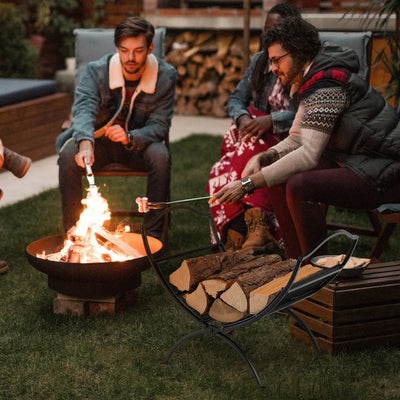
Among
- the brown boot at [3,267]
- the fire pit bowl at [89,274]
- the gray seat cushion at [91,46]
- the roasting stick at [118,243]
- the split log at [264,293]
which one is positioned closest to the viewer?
the split log at [264,293]

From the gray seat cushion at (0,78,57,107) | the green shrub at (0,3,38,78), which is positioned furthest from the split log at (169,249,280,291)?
the green shrub at (0,3,38,78)

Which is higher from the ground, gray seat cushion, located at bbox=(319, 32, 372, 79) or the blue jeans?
gray seat cushion, located at bbox=(319, 32, 372, 79)

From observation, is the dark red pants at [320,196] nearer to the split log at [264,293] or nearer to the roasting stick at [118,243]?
the split log at [264,293]

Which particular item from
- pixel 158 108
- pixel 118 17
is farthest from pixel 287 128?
pixel 118 17

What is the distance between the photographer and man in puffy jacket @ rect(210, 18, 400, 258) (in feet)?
9.02

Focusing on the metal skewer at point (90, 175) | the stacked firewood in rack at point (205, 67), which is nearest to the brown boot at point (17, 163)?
the metal skewer at point (90, 175)

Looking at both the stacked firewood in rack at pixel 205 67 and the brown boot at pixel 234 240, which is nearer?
the brown boot at pixel 234 240

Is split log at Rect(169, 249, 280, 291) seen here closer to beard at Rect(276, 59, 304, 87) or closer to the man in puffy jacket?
the man in puffy jacket

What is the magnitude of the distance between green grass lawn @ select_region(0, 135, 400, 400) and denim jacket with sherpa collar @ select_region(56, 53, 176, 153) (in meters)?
0.79

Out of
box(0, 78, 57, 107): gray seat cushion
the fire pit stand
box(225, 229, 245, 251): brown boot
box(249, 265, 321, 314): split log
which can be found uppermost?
box(249, 265, 321, 314): split log

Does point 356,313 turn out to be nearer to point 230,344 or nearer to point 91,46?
point 230,344

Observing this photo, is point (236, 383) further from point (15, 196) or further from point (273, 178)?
point (15, 196)

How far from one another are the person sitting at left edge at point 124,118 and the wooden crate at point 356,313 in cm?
122

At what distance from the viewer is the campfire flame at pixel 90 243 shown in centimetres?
289
